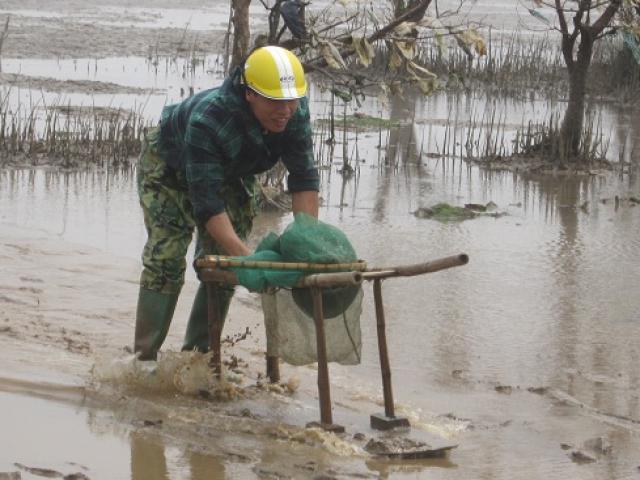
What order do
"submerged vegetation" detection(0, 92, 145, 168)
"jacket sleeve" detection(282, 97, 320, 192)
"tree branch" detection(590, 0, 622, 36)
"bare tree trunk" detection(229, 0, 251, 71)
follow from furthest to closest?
"tree branch" detection(590, 0, 622, 36) < "submerged vegetation" detection(0, 92, 145, 168) < "bare tree trunk" detection(229, 0, 251, 71) < "jacket sleeve" detection(282, 97, 320, 192)

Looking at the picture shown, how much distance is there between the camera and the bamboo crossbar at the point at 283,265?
4902 millimetres

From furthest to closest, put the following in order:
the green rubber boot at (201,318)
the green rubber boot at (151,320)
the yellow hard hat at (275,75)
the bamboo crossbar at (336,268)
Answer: the green rubber boot at (201,318) → the green rubber boot at (151,320) → the yellow hard hat at (275,75) → the bamboo crossbar at (336,268)

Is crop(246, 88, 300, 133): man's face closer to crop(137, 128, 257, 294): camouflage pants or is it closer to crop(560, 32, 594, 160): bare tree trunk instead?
crop(137, 128, 257, 294): camouflage pants

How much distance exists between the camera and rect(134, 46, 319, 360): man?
5137mm

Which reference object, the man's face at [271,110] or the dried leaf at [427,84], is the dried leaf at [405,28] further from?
the man's face at [271,110]

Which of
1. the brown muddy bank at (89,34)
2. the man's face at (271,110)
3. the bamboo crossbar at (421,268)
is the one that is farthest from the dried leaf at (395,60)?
the brown muddy bank at (89,34)

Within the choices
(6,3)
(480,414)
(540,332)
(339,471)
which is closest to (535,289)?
(540,332)

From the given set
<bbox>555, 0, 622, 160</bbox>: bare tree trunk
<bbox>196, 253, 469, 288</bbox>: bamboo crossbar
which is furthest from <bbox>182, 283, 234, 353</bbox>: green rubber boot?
<bbox>555, 0, 622, 160</bbox>: bare tree trunk

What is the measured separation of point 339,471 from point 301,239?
872 mm

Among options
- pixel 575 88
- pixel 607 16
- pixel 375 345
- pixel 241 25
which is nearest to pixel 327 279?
pixel 375 345

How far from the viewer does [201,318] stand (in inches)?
234

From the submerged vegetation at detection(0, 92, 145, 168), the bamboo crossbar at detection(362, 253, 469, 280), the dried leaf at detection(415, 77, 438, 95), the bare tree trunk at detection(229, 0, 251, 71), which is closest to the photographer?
the bamboo crossbar at detection(362, 253, 469, 280)

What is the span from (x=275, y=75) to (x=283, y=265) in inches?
29.0

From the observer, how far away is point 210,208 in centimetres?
519
